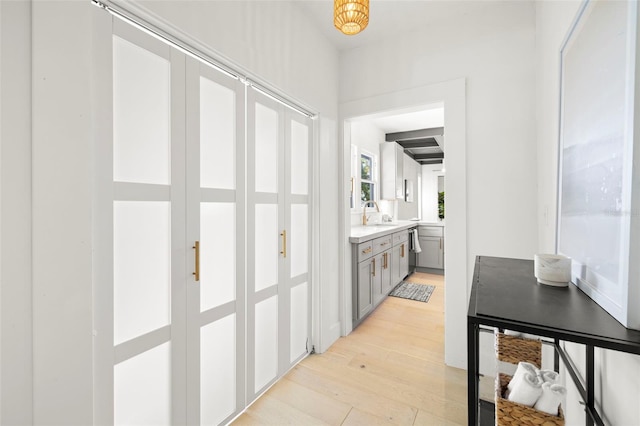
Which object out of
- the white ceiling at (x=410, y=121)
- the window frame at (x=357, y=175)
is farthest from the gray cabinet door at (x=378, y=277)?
the white ceiling at (x=410, y=121)

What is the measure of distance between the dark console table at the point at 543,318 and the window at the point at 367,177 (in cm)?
358

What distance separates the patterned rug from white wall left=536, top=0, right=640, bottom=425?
2.18m

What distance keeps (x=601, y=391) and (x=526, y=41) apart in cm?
226

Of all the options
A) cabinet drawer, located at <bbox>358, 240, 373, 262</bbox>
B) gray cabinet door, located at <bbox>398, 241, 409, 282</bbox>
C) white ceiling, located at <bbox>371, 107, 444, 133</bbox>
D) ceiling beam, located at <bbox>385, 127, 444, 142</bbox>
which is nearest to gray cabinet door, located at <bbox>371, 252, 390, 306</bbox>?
cabinet drawer, located at <bbox>358, 240, 373, 262</bbox>

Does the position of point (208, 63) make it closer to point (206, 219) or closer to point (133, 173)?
point (133, 173)

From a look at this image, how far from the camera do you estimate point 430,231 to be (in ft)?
16.9

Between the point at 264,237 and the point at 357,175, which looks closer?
the point at 264,237

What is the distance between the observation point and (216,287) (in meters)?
1.58

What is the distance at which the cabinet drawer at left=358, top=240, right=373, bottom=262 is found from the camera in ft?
9.59

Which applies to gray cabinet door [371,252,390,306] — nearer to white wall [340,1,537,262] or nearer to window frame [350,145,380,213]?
window frame [350,145,380,213]

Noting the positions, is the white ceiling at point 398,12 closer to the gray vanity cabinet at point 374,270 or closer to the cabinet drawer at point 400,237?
the gray vanity cabinet at point 374,270

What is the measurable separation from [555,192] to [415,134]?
400 centimetres

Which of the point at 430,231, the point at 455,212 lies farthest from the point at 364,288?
the point at 430,231

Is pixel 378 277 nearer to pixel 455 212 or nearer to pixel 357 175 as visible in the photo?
pixel 455 212
